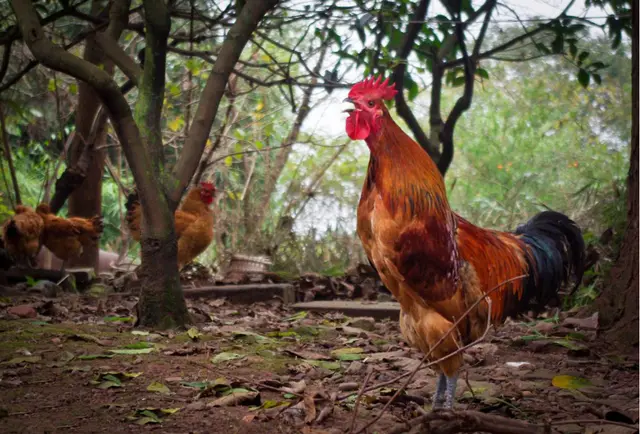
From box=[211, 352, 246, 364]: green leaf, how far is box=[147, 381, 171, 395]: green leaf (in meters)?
0.51

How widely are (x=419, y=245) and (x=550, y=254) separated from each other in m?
1.16

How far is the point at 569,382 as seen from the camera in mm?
3344

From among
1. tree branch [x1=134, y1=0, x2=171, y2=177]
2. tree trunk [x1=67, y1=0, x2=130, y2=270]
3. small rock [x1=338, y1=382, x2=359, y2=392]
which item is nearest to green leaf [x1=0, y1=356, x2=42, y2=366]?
tree branch [x1=134, y1=0, x2=171, y2=177]

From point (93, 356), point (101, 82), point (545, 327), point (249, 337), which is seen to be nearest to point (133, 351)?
point (93, 356)

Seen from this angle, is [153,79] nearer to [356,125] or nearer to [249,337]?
[249,337]

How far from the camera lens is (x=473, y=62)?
19.8ft

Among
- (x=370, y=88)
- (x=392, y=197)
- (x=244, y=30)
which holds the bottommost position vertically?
(x=392, y=197)

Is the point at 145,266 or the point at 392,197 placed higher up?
the point at 392,197

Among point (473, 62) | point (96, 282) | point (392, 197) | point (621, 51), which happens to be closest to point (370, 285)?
point (473, 62)

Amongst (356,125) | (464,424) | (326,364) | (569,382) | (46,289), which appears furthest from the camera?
(46,289)

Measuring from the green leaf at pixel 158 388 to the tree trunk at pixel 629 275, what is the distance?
2.73m

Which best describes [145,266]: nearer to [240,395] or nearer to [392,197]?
[240,395]

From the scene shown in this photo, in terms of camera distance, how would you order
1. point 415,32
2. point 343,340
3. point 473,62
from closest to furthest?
point 343,340 → point 415,32 → point 473,62

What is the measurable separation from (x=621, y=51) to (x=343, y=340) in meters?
4.43
